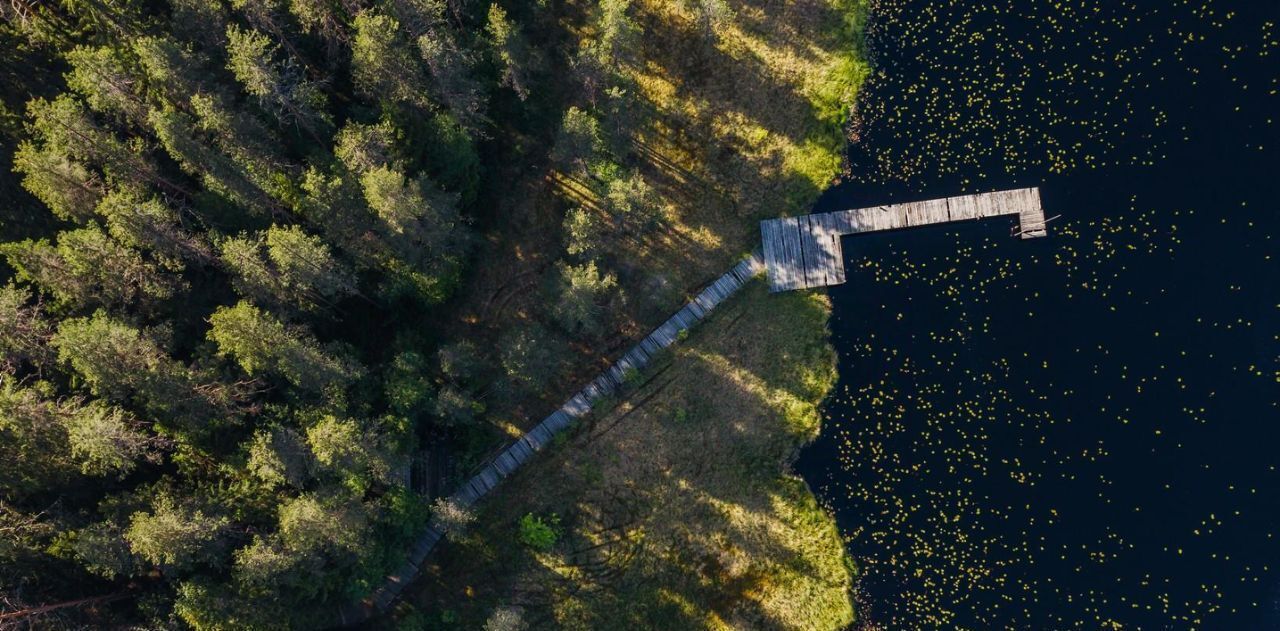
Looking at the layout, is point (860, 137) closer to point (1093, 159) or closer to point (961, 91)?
point (961, 91)

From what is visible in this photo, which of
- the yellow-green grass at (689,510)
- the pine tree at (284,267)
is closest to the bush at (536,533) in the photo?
the yellow-green grass at (689,510)

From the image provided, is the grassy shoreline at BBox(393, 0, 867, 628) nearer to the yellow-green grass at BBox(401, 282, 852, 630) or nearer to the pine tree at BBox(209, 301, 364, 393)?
the yellow-green grass at BBox(401, 282, 852, 630)

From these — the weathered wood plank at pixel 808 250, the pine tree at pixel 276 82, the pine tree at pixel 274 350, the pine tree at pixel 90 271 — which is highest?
the pine tree at pixel 276 82

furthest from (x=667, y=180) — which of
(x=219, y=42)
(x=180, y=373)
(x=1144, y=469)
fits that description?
(x=1144, y=469)

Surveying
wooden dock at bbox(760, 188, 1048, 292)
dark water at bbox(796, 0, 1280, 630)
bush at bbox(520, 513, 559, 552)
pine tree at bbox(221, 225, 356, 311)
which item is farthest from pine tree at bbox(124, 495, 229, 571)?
wooden dock at bbox(760, 188, 1048, 292)

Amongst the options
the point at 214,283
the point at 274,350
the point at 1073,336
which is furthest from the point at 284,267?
the point at 1073,336

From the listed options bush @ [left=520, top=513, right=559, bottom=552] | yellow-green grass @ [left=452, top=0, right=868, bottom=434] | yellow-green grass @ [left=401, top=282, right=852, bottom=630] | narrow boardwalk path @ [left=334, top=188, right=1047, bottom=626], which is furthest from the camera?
yellow-green grass @ [left=452, top=0, right=868, bottom=434]

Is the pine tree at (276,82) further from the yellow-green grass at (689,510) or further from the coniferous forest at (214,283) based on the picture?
the yellow-green grass at (689,510)
